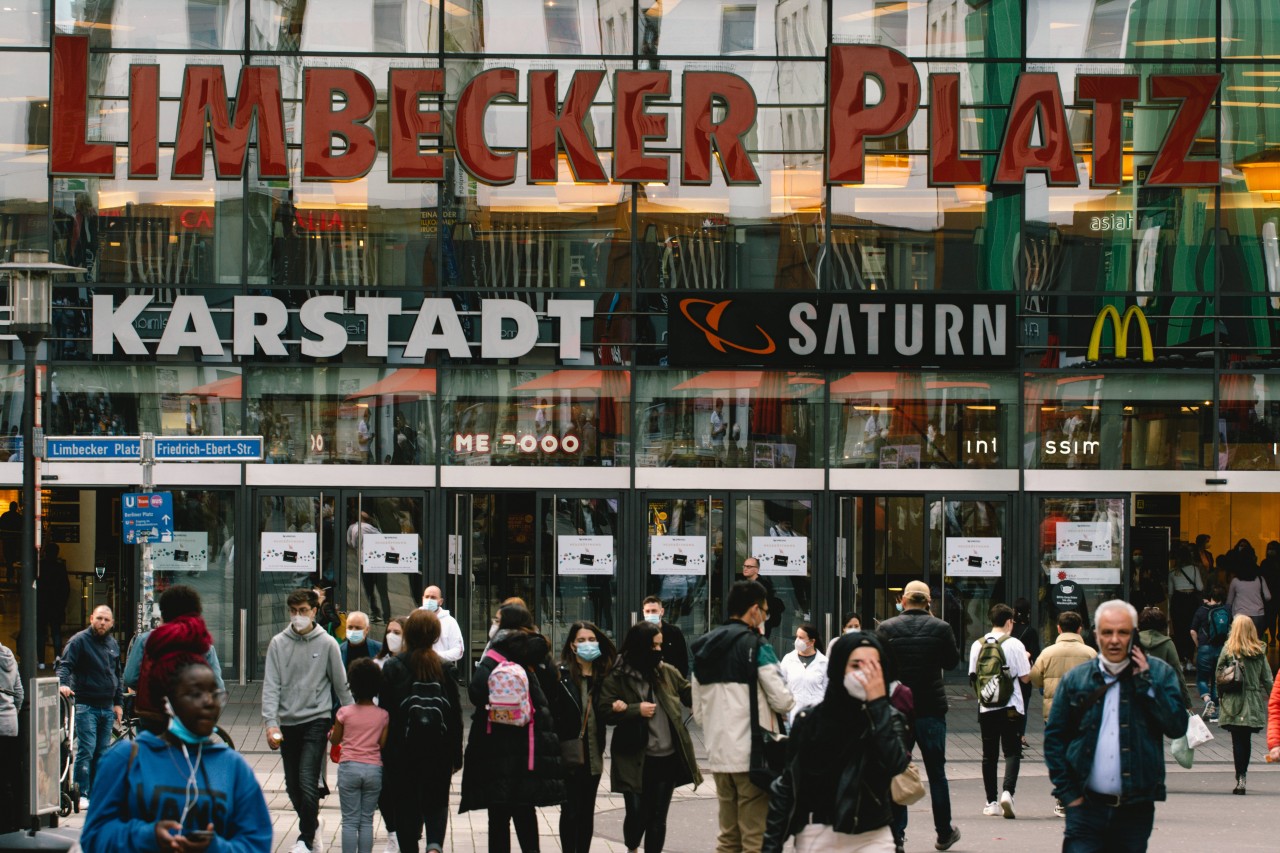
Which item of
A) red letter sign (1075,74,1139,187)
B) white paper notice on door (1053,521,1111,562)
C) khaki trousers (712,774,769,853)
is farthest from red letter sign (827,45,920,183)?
khaki trousers (712,774,769,853)

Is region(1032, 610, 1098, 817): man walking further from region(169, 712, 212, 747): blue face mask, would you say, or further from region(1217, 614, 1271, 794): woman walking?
region(169, 712, 212, 747): blue face mask

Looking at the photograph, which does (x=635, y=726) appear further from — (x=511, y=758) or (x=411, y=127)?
(x=411, y=127)

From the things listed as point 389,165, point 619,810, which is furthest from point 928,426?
point 619,810

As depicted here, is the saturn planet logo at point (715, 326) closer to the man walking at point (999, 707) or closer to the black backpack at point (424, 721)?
the man walking at point (999, 707)

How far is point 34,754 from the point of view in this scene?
11594 mm

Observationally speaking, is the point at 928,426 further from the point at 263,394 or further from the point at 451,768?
the point at 451,768

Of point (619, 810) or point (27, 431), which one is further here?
point (619, 810)

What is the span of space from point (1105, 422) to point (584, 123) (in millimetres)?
8020

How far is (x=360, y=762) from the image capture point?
11039 millimetres

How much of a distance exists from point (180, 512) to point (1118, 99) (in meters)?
13.6

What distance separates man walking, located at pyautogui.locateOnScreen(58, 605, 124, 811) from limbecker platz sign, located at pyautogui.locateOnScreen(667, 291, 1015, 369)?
33.0 ft

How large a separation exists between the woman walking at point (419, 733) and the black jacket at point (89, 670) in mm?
4007

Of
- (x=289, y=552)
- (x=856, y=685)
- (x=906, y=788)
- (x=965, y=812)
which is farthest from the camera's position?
(x=289, y=552)

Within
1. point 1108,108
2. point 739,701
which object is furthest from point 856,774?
point 1108,108
